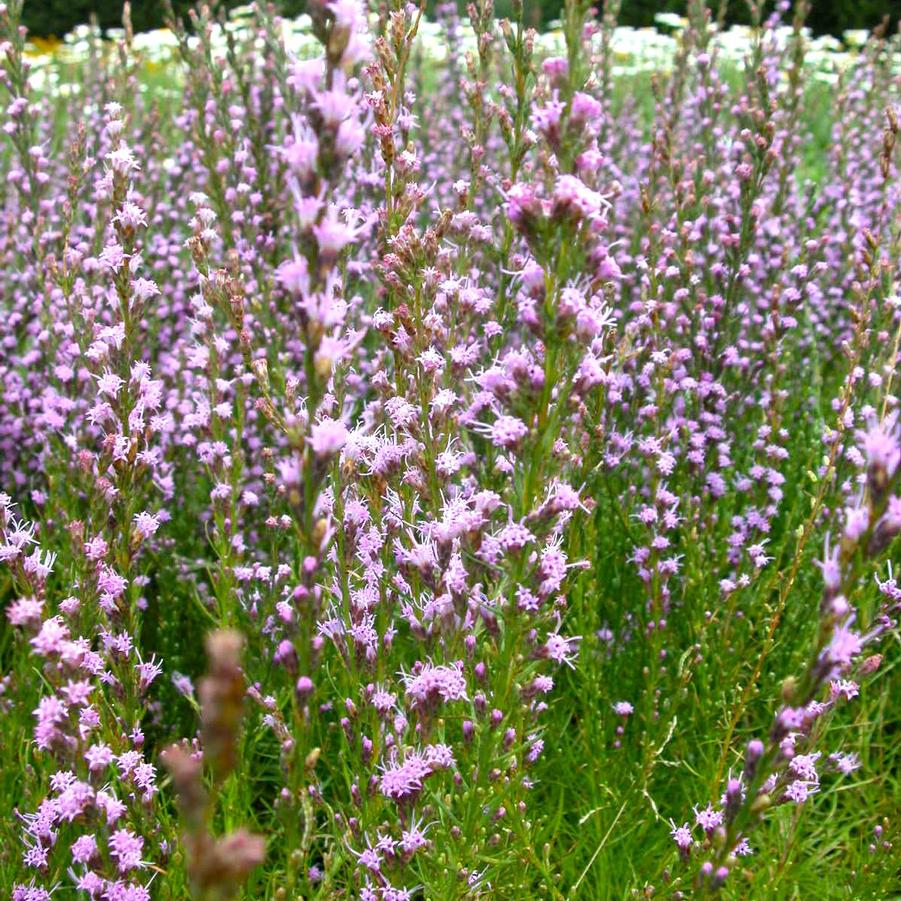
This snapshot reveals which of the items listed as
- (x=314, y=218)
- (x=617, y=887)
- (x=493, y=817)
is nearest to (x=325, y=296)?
(x=314, y=218)

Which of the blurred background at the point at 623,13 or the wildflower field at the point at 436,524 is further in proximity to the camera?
the blurred background at the point at 623,13

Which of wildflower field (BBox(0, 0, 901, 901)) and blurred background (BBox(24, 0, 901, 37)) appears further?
blurred background (BBox(24, 0, 901, 37))

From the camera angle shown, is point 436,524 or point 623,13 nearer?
point 436,524

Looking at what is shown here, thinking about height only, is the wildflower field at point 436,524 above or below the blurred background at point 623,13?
below

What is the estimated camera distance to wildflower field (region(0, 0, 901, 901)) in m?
1.67

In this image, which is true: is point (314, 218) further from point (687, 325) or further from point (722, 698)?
point (687, 325)

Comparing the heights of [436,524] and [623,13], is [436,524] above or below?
below

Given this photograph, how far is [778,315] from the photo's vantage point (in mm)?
3311

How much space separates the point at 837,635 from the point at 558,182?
816mm

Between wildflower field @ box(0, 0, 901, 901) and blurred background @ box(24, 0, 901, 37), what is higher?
blurred background @ box(24, 0, 901, 37)

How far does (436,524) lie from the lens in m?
1.96

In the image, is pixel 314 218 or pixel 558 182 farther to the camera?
pixel 558 182

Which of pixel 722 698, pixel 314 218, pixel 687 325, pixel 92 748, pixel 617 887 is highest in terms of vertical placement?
pixel 314 218

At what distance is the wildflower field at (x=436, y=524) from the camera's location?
1.67 meters
